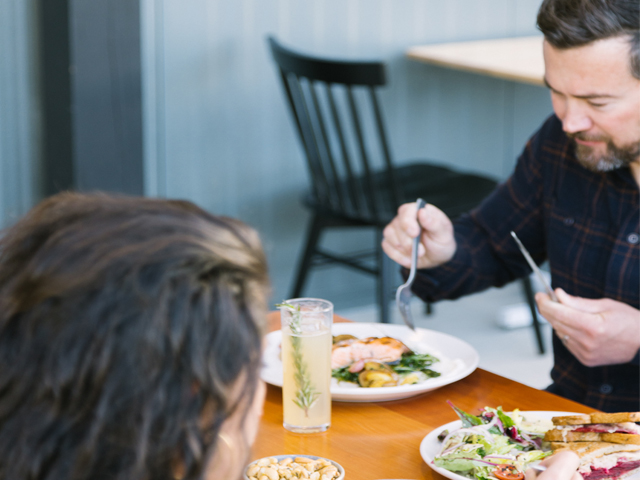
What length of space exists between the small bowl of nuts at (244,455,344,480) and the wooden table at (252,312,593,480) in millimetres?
34

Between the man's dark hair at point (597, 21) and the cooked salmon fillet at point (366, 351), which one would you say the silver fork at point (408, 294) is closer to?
the cooked salmon fillet at point (366, 351)

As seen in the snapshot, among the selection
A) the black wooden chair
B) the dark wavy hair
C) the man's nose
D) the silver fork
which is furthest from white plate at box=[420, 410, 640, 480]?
the black wooden chair

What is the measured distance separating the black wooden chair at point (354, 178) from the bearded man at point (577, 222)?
718mm

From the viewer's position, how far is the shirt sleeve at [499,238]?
54.7 inches

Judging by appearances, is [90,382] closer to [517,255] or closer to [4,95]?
[517,255]

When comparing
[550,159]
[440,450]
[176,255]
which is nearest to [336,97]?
[550,159]

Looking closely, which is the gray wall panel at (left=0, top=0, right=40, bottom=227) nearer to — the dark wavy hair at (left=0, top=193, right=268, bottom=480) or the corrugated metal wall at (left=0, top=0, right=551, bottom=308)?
the corrugated metal wall at (left=0, top=0, right=551, bottom=308)

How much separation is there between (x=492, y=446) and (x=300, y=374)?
0.73ft

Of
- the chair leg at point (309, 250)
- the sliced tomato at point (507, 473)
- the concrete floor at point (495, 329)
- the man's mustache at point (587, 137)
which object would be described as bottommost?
the concrete floor at point (495, 329)

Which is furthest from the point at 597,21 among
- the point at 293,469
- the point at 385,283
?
the point at 385,283

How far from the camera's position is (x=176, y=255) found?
0.45m

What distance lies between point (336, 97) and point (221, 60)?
0.44 metres

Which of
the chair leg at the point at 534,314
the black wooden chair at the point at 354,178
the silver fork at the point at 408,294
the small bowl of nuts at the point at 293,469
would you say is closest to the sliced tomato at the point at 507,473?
the small bowl of nuts at the point at 293,469

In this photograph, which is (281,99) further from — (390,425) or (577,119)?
(390,425)
